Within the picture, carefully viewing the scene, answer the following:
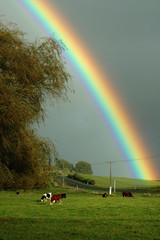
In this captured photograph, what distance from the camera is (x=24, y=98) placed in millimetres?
9711

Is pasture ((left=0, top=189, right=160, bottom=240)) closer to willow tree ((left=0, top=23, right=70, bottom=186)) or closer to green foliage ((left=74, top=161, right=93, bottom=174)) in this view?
willow tree ((left=0, top=23, right=70, bottom=186))

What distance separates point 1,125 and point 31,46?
3.14 m

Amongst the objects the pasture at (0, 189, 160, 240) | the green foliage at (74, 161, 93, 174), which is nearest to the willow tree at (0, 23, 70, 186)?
the pasture at (0, 189, 160, 240)

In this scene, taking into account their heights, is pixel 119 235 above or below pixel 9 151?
below

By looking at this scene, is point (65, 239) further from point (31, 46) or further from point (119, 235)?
point (31, 46)

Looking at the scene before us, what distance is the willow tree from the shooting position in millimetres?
9062

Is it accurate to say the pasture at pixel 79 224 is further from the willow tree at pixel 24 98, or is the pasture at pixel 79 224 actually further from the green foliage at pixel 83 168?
the green foliage at pixel 83 168

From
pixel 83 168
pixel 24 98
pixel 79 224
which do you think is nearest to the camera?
pixel 24 98

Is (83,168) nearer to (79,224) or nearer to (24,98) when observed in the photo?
(79,224)

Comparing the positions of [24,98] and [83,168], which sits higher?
[83,168]

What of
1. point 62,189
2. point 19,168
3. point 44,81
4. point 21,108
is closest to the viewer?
A: point 21,108

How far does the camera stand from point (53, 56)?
11.0 m

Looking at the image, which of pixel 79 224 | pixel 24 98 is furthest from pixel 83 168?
pixel 24 98

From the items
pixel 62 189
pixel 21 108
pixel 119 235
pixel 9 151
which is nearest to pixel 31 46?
pixel 21 108
